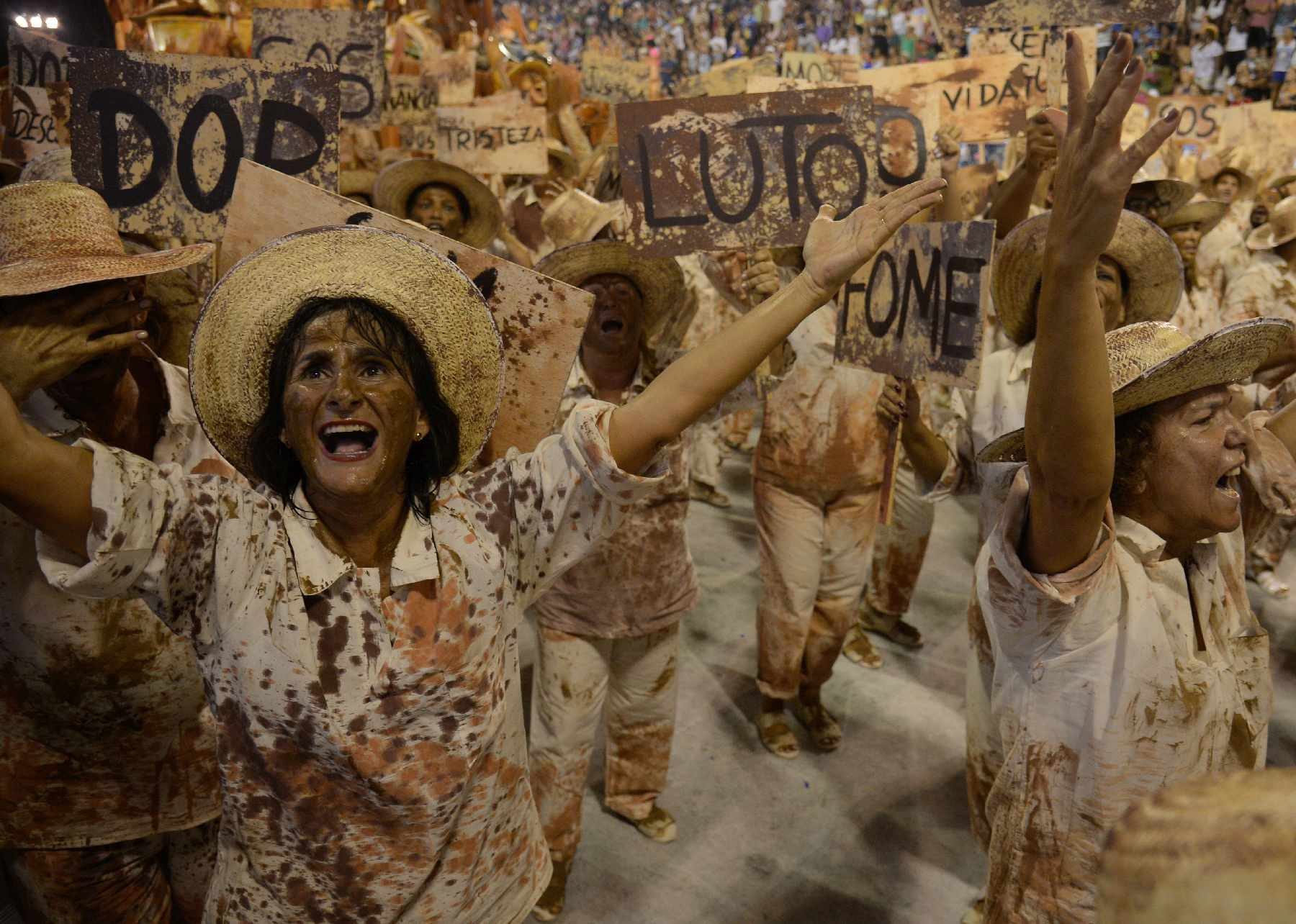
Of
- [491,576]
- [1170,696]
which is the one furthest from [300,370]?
[1170,696]

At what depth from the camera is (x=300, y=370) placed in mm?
1389

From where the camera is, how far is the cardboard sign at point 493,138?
4.75 metres

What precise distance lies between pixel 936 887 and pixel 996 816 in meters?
1.42

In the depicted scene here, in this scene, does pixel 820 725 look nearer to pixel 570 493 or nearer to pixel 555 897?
pixel 555 897

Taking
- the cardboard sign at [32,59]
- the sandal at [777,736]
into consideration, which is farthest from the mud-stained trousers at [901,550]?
the cardboard sign at [32,59]

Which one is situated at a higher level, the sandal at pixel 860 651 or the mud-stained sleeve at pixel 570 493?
the mud-stained sleeve at pixel 570 493

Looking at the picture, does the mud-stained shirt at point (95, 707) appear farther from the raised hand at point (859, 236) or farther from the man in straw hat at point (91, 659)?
the raised hand at point (859, 236)

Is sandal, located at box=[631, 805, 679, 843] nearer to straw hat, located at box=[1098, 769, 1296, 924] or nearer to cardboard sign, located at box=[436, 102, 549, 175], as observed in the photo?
straw hat, located at box=[1098, 769, 1296, 924]

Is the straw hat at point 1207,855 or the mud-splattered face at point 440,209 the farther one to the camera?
the mud-splattered face at point 440,209

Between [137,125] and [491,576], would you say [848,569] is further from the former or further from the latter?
[137,125]

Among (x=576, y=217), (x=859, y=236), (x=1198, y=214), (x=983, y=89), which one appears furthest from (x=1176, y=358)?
(x=1198, y=214)

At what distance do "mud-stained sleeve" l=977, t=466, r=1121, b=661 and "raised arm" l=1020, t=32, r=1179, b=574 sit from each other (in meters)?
0.03

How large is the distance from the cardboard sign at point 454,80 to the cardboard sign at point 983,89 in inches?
106

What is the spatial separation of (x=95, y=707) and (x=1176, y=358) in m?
2.24
